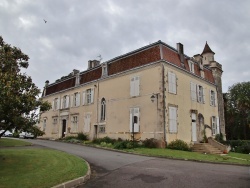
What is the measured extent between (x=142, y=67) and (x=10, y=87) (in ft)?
44.2

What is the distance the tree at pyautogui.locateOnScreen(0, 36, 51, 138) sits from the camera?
789cm

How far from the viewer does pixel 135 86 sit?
20.5 metres

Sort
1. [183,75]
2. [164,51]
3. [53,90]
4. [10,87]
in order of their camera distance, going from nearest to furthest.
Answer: [10,87], [164,51], [183,75], [53,90]

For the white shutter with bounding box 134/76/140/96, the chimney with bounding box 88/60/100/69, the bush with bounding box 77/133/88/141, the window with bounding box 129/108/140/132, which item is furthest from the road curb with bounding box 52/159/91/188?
the chimney with bounding box 88/60/100/69

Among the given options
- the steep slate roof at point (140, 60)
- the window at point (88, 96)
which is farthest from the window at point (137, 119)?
the window at point (88, 96)

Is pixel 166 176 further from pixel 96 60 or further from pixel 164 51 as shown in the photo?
pixel 96 60

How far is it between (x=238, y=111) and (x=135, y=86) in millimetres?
27836

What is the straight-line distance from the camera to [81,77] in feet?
90.4

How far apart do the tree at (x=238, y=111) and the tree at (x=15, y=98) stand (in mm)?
35418

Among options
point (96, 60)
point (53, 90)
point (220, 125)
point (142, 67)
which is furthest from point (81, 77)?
point (220, 125)

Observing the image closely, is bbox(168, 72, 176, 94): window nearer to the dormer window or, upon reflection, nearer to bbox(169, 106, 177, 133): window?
bbox(169, 106, 177, 133): window

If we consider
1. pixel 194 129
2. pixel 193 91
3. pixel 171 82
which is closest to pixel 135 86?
pixel 171 82

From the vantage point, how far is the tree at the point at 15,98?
789 cm

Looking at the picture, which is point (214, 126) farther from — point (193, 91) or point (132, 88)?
point (132, 88)
